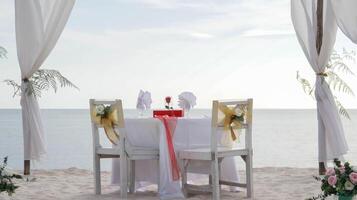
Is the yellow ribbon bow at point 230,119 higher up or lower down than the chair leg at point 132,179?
higher up

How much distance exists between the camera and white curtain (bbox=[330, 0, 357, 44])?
642 centimetres

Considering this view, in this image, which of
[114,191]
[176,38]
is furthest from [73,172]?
[176,38]

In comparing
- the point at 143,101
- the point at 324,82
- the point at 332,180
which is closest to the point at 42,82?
the point at 143,101

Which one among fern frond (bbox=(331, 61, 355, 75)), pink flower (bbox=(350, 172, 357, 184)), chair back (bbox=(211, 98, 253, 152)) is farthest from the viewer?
fern frond (bbox=(331, 61, 355, 75))

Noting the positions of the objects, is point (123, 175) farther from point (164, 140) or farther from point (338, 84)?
point (338, 84)

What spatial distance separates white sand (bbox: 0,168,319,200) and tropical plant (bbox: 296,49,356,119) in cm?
134

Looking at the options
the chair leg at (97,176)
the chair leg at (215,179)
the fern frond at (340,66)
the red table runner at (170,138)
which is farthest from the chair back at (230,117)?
the fern frond at (340,66)

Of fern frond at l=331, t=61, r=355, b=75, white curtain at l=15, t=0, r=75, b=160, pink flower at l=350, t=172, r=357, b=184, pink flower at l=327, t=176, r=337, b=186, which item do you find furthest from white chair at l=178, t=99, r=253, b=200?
fern frond at l=331, t=61, r=355, b=75

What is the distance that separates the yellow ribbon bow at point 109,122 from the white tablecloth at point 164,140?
0.35ft

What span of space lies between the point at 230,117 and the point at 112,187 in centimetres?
145

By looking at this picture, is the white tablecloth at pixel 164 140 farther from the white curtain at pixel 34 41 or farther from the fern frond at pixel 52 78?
the fern frond at pixel 52 78

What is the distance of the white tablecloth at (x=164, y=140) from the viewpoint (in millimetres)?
5492

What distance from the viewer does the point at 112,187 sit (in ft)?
20.7

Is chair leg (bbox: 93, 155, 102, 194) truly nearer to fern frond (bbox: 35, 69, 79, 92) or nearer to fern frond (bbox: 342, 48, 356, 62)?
fern frond (bbox: 35, 69, 79, 92)
